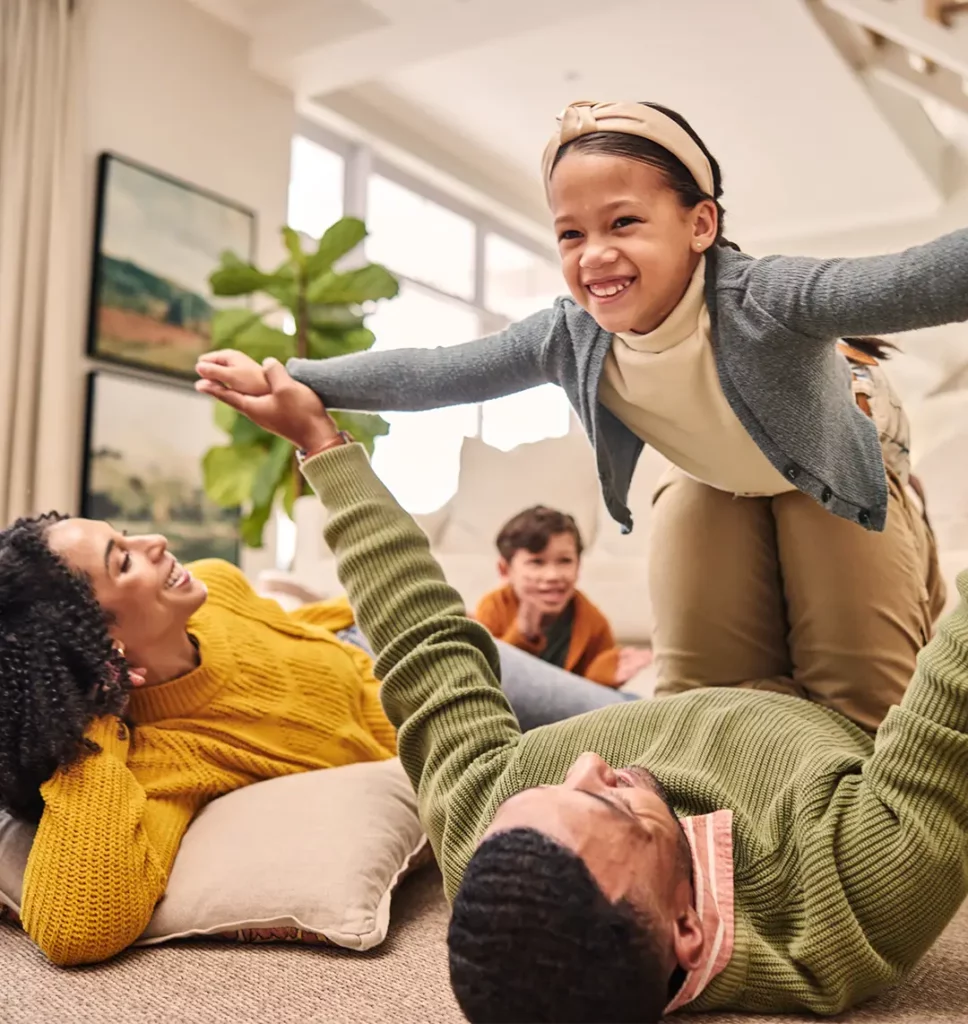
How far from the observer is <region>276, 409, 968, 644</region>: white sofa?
2.67 meters

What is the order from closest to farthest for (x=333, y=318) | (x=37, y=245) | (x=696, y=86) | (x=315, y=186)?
(x=333, y=318) < (x=37, y=245) < (x=696, y=86) < (x=315, y=186)

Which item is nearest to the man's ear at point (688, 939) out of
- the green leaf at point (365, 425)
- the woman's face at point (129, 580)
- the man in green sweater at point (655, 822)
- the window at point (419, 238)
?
the man in green sweater at point (655, 822)

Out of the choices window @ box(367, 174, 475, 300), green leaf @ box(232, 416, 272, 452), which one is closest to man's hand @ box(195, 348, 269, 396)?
→ green leaf @ box(232, 416, 272, 452)

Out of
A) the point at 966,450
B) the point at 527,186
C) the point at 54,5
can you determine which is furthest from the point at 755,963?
the point at 527,186

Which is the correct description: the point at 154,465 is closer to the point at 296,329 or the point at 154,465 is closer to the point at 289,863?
the point at 296,329

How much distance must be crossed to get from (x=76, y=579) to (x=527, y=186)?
225 inches

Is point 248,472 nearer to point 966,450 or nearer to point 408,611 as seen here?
point 966,450

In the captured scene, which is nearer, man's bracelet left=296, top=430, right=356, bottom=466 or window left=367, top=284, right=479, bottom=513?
man's bracelet left=296, top=430, right=356, bottom=466

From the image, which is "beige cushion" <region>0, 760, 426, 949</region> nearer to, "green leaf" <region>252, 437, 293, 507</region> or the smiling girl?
the smiling girl

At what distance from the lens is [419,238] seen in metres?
6.11

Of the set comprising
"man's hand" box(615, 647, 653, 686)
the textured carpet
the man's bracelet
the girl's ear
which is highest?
the girl's ear

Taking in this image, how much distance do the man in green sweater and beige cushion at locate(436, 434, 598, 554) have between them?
6.29 feet

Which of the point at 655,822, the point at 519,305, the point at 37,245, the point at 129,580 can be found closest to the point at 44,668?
the point at 129,580

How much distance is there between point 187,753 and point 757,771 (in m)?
0.76
